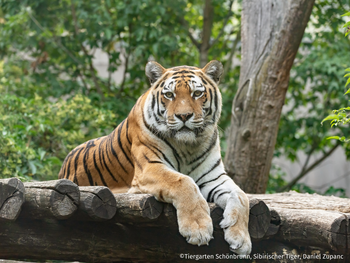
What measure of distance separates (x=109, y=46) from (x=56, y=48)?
0.89 m

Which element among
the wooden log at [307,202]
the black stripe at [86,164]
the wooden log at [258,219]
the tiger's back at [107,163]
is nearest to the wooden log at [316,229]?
the wooden log at [258,219]

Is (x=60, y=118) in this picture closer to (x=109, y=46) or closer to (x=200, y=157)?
(x=109, y=46)

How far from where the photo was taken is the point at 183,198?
2219 millimetres

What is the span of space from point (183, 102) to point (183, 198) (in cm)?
72

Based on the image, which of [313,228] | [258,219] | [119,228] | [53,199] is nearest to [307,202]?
[313,228]

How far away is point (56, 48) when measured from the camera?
6.42 meters

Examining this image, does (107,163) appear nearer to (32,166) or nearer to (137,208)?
(137,208)

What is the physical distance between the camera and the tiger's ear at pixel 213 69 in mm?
2949

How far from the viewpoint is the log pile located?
2041 mm

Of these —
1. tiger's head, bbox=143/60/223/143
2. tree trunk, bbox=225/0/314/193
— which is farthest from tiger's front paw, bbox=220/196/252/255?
tree trunk, bbox=225/0/314/193

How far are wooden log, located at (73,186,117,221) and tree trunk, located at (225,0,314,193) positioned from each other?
8.16 ft

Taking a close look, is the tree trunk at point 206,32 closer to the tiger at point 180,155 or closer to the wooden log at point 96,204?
the tiger at point 180,155

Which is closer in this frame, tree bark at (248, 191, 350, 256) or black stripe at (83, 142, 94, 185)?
tree bark at (248, 191, 350, 256)

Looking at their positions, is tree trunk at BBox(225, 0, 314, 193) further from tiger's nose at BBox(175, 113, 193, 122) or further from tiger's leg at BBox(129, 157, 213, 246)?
tiger's leg at BBox(129, 157, 213, 246)
